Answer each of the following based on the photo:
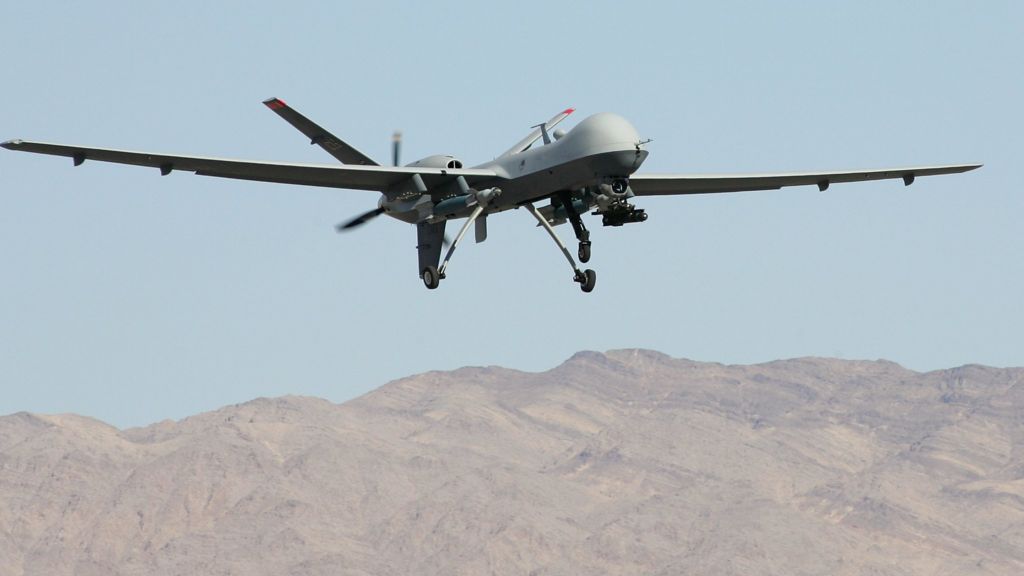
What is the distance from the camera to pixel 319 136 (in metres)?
49.2

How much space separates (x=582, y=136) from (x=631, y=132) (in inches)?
49.8

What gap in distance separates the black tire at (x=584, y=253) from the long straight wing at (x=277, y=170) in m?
3.04

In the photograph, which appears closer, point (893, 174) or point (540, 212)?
point (540, 212)

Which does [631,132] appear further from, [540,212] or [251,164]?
[251,164]

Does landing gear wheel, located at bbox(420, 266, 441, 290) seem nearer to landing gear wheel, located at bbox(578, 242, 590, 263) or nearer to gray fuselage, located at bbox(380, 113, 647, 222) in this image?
gray fuselage, located at bbox(380, 113, 647, 222)

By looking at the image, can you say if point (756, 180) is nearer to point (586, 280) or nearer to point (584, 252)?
point (584, 252)

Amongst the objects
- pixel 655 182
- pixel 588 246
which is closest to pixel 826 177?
pixel 655 182

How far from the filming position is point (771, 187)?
50812mm

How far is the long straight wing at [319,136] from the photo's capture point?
48.7 m

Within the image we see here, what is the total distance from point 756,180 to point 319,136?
42.7ft

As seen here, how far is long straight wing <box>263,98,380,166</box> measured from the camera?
160 feet

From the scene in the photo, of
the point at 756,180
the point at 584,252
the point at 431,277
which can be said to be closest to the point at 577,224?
the point at 584,252

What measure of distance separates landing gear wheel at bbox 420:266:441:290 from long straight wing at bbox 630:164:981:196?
638 cm

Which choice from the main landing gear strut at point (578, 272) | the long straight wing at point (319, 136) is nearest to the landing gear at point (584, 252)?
the main landing gear strut at point (578, 272)
